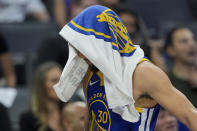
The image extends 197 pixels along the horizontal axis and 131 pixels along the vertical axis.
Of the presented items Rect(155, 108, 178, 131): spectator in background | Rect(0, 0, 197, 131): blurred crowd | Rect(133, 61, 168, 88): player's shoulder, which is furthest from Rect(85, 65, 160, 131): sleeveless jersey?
Rect(155, 108, 178, 131): spectator in background

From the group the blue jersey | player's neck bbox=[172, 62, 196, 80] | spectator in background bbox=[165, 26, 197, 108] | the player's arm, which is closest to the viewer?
the player's arm

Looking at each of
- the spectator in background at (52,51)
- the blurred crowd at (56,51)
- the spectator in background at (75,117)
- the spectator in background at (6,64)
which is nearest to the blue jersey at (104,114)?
the blurred crowd at (56,51)

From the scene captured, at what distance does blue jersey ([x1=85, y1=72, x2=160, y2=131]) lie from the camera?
2.79 metres

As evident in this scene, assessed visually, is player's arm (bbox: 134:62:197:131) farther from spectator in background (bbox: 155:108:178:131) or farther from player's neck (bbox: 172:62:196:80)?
player's neck (bbox: 172:62:196:80)

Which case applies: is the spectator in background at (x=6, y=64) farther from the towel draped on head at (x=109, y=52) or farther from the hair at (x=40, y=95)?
the towel draped on head at (x=109, y=52)

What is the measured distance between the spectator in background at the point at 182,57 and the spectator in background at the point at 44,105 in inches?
45.0

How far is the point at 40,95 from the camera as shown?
4.61 m

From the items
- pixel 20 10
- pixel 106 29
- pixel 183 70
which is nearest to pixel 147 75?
pixel 106 29

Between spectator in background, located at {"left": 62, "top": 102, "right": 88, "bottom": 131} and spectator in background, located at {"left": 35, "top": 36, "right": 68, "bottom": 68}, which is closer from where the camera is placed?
spectator in background, located at {"left": 62, "top": 102, "right": 88, "bottom": 131}

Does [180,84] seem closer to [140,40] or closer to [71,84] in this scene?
[140,40]

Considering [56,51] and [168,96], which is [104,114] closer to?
[168,96]

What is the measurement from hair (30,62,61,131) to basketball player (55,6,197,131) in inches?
63.7

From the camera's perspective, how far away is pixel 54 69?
15.4 ft

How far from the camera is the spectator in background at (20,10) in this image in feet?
20.4
